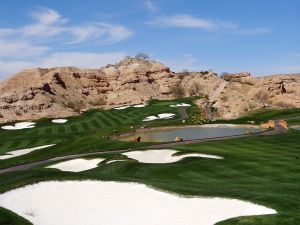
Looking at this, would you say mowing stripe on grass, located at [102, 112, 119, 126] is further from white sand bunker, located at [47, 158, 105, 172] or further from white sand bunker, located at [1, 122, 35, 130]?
white sand bunker, located at [47, 158, 105, 172]

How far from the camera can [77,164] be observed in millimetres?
39094

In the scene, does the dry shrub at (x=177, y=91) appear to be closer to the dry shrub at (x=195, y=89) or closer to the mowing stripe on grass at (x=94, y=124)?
the dry shrub at (x=195, y=89)

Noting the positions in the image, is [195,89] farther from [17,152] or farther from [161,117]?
[17,152]

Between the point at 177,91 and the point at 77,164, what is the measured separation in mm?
141715

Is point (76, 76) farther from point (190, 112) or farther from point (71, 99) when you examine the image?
point (190, 112)

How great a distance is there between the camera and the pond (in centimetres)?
5638

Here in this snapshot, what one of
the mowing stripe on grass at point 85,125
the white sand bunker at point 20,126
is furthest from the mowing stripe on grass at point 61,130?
the white sand bunker at point 20,126

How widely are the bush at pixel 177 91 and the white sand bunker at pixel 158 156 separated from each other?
135m

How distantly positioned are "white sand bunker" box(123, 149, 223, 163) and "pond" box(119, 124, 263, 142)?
47.0ft

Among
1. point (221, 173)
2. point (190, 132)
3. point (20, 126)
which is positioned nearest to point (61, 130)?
point (20, 126)

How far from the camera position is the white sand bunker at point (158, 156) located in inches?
→ 1405

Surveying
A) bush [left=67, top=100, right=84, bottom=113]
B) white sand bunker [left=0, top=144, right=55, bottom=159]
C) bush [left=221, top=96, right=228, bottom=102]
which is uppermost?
bush [left=221, top=96, right=228, bottom=102]

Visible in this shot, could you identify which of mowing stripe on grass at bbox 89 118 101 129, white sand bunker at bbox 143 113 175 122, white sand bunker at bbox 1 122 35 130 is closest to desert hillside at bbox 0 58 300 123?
white sand bunker at bbox 1 122 35 130

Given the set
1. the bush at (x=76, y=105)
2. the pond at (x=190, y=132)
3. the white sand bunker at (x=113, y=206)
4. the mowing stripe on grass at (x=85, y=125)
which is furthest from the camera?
the bush at (x=76, y=105)
